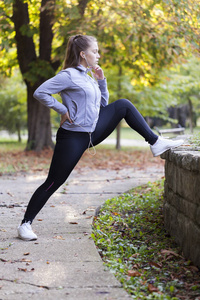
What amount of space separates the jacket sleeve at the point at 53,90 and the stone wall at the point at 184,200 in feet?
4.14

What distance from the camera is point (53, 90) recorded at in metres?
4.30

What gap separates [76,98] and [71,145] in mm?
458

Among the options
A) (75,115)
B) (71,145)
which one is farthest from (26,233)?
(75,115)

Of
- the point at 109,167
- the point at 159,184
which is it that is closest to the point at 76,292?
the point at 159,184

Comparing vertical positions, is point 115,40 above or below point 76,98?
below

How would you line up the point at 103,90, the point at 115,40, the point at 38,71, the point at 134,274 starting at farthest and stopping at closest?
the point at 38,71, the point at 115,40, the point at 103,90, the point at 134,274

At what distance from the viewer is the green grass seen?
346cm

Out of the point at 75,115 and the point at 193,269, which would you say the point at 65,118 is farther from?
the point at 193,269

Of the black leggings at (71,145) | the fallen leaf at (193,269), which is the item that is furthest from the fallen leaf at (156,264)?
the black leggings at (71,145)

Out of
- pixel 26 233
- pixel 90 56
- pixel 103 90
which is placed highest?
pixel 90 56

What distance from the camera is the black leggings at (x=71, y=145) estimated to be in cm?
445

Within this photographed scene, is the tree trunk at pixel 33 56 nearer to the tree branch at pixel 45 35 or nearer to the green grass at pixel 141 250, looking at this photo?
the tree branch at pixel 45 35

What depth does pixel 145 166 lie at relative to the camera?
1180cm

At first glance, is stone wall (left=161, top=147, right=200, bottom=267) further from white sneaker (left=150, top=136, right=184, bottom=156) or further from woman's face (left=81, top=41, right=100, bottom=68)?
woman's face (left=81, top=41, right=100, bottom=68)
